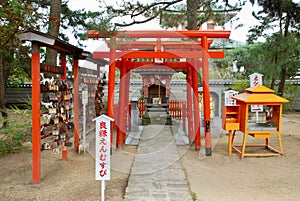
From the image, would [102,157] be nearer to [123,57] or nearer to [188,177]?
[188,177]

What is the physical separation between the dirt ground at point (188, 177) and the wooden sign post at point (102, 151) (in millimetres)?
373

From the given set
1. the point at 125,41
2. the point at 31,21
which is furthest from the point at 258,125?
the point at 31,21

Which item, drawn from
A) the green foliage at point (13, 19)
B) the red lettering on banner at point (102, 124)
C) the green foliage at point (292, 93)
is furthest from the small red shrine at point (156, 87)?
the red lettering on banner at point (102, 124)

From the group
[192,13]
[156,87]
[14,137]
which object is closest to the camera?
[14,137]

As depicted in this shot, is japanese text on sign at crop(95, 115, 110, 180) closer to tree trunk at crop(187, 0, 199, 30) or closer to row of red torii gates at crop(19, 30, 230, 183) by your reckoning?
row of red torii gates at crop(19, 30, 230, 183)

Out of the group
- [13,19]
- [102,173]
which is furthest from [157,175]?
[13,19]

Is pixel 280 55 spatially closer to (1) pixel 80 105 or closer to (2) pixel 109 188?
(1) pixel 80 105

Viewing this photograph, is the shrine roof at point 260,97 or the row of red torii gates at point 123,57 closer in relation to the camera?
the row of red torii gates at point 123,57

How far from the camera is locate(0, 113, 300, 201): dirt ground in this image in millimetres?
4102

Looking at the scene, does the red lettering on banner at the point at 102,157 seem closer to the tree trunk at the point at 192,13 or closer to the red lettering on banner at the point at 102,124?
the red lettering on banner at the point at 102,124

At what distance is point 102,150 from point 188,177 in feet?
5.69

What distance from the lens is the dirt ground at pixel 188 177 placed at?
4102 millimetres

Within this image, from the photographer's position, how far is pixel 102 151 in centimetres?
383

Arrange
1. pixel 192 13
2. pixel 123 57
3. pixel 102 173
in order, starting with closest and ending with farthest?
pixel 102 173
pixel 123 57
pixel 192 13
